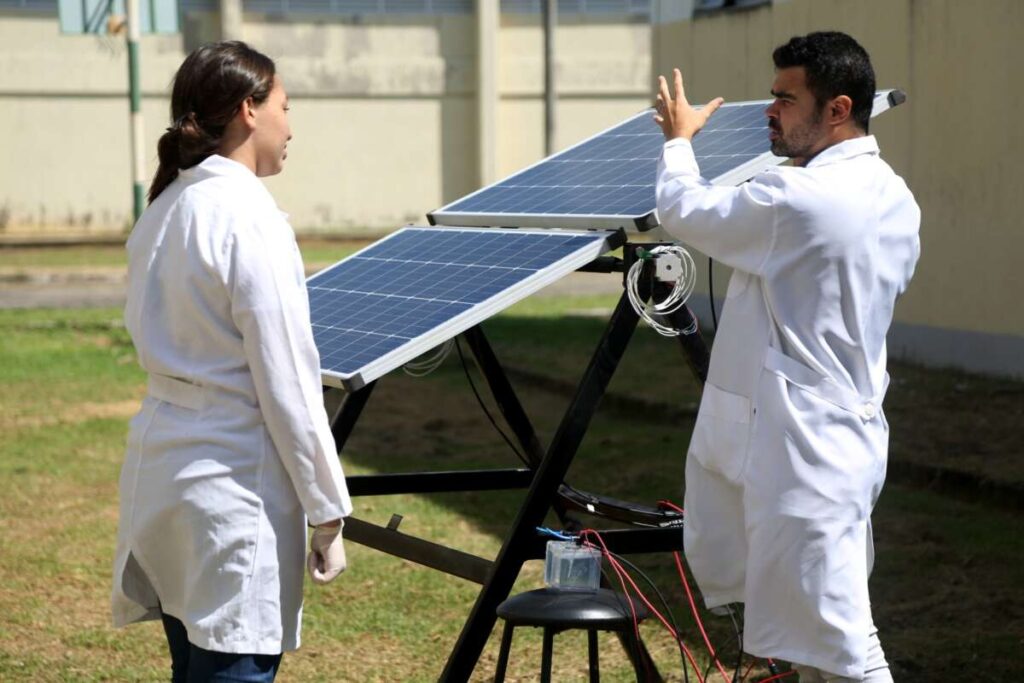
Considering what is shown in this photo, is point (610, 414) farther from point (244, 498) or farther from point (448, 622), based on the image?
point (244, 498)

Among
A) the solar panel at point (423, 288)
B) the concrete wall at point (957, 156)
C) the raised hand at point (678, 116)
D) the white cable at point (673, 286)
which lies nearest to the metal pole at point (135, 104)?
the concrete wall at point (957, 156)

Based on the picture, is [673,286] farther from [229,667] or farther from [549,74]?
[549,74]

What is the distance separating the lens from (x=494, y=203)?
581 centimetres

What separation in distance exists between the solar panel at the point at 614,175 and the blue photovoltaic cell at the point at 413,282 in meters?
0.12

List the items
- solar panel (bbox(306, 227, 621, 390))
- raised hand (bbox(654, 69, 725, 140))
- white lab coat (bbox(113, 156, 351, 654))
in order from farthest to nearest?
solar panel (bbox(306, 227, 621, 390))
raised hand (bbox(654, 69, 725, 140))
white lab coat (bbox(113, 156, 351, 654))

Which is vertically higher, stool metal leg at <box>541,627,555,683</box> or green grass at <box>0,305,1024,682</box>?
stool metal leg at <box>541,627,555,683</box>

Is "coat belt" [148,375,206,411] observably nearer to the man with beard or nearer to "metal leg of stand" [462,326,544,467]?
the man with beard

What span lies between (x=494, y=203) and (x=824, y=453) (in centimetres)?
239

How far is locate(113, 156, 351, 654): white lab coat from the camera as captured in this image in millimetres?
3211

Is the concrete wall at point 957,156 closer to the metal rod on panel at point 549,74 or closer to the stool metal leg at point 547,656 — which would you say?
the stool metal leg at point 547,656

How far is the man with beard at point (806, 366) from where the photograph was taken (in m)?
3.71

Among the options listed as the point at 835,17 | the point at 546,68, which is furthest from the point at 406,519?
the point at 546,68

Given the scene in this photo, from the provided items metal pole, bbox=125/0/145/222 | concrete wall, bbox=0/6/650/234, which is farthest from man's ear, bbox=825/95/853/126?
concrete wall, bbox=0/6/650/234

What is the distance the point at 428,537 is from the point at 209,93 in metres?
4.45
